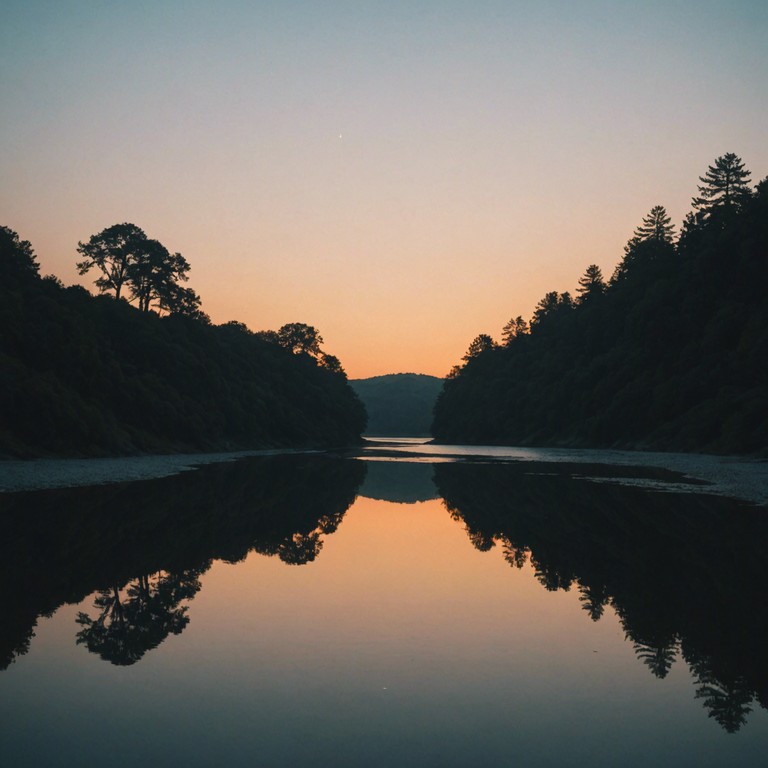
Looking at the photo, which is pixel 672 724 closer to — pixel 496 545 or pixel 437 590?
pixel 437 590

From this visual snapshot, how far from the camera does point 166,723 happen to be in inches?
288

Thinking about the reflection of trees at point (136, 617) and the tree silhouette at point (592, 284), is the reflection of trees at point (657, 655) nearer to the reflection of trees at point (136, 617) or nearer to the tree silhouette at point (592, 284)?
the reflection of trees at point (136, 617)

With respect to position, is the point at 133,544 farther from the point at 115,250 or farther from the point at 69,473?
the point at 115,250

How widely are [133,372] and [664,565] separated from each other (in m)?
81.7

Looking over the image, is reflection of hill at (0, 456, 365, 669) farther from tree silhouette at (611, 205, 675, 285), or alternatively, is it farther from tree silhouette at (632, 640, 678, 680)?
tree silhouette at (611, 205, 675, 285)

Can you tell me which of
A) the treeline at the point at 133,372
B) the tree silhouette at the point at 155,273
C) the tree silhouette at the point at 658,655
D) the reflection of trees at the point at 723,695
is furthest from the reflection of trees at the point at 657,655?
the tree silhouette at the point at 155,273

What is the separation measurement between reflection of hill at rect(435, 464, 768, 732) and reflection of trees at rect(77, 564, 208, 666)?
286 inches

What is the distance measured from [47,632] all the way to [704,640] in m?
10.1

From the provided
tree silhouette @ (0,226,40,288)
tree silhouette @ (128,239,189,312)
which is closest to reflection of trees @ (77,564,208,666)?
tree silhouette @ (0,226,40,288)

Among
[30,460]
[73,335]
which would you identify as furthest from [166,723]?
[73,335]

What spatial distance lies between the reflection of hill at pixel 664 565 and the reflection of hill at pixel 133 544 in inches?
257

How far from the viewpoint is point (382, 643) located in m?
10.7

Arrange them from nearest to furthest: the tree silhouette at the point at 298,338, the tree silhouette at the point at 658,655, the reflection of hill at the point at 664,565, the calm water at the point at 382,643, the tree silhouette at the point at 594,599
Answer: the calm water at the point at 382,643 < the tree silhouette at the point at 658,655 < the reflection of hill at the point at 664,565 < the tree silhouette at the point at 594,599 < the tree silhouette at the point at 298,338

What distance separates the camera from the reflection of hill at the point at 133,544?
1176 cm
